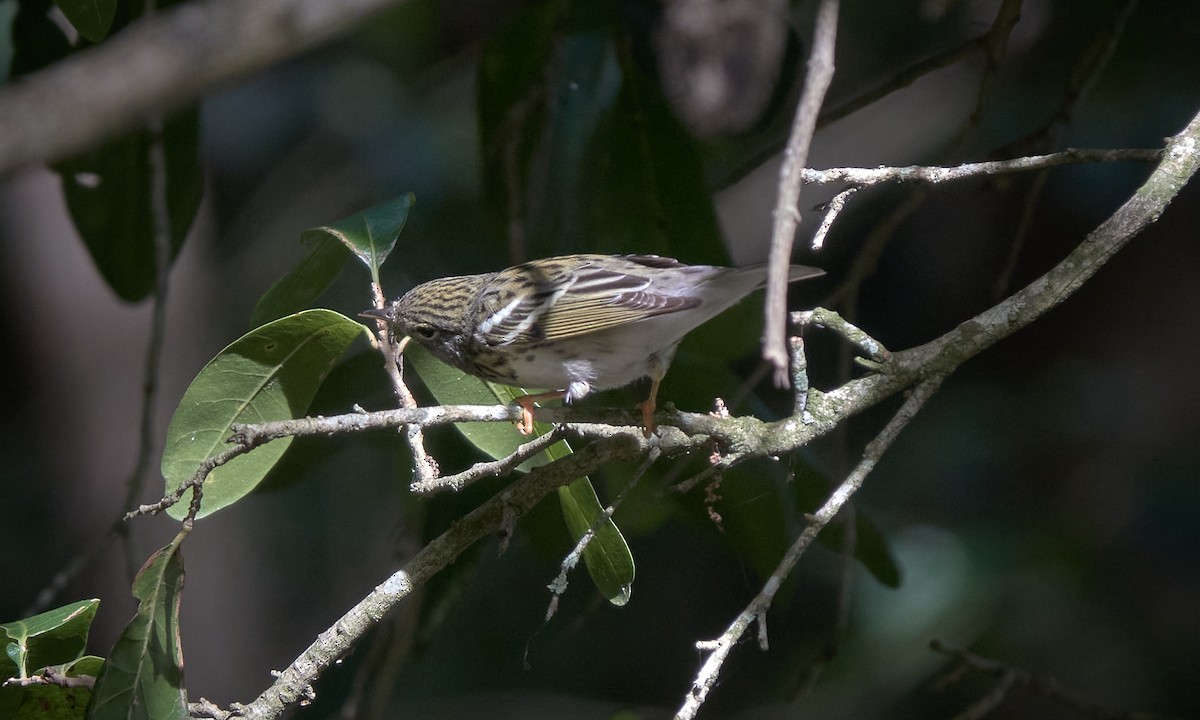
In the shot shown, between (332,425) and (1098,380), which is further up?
(332,425)

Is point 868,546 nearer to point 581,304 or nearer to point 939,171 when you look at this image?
point 581,304

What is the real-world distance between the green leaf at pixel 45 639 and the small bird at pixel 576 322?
906 mm

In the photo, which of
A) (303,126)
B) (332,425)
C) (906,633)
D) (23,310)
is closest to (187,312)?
(23,310)

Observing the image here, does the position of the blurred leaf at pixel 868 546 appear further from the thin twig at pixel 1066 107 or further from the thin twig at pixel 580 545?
the thin twig at pixel 580 545

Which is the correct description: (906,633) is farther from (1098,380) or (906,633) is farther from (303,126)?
(303,126)

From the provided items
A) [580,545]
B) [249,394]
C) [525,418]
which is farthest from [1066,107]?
[249,394]

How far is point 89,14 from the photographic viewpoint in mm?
2664

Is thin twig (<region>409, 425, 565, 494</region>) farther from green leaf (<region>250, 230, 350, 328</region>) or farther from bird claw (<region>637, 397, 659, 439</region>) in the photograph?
green leaf (<region>250, 230, 350, 328</region>)

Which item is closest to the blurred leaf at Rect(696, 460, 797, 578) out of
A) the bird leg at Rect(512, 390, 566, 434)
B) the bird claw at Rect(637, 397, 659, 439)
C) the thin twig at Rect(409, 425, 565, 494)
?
the bird leg at Rect(512, 390, 566, 434)

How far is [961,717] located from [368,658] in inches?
65.2

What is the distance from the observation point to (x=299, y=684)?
2.02 meters

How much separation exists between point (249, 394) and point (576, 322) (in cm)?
74

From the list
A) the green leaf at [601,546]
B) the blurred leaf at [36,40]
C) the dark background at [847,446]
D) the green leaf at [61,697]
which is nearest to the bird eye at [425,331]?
the green leaf at [601,546]

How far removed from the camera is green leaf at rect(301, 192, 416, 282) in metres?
2.40
